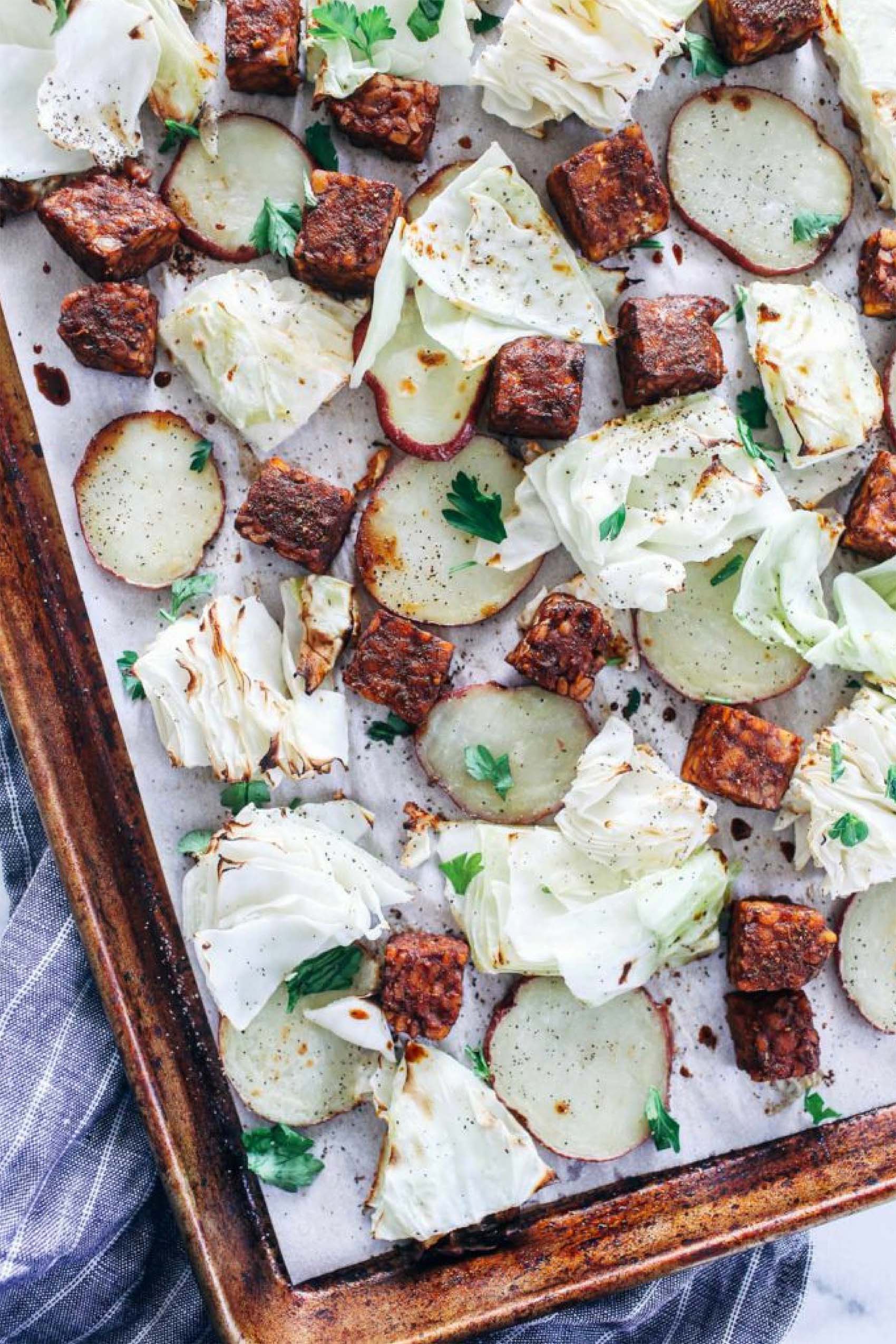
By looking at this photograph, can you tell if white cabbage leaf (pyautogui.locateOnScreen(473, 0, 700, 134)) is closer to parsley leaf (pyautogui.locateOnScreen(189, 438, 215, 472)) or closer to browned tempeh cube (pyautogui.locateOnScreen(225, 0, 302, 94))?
browned tempeh cube (pyautogui.locateOnScreen(225, 0, 302, 94))

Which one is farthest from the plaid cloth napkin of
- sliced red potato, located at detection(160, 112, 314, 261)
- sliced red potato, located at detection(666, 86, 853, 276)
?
sliced red potato, located at detection(666, 86, 853, 276)

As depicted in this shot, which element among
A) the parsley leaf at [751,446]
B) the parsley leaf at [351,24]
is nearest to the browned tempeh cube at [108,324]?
the parsley leaf at [351,24]

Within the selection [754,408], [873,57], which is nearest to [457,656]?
[754,408]

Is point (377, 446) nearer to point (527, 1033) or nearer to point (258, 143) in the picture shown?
point (258, 143)

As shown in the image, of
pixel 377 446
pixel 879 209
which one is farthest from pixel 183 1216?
pixel 879 209

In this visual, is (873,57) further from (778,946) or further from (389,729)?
(778,946)

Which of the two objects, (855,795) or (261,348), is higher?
(261,348)
